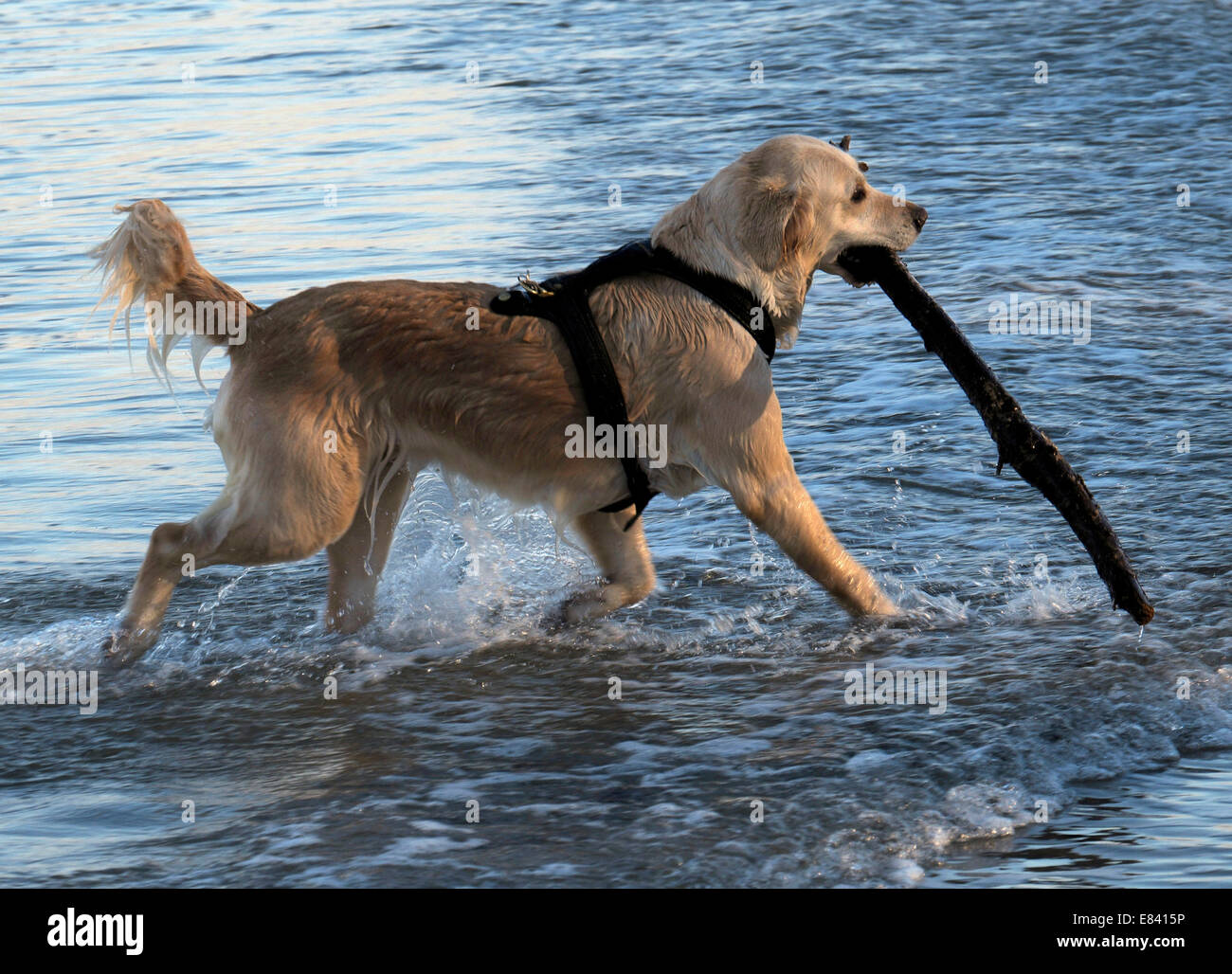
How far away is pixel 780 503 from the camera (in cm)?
582

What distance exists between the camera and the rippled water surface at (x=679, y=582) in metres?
4.64

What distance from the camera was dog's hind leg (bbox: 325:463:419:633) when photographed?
6.09m

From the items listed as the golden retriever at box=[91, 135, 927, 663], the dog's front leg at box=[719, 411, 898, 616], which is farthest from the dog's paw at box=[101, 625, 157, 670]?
the dog's front leg at box=[719, 411, 898, 616]

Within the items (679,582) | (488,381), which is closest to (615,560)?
(679,582)

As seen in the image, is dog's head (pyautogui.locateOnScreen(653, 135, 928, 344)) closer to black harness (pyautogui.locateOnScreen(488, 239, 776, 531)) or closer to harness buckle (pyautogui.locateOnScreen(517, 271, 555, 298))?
black harness (pyautogui.locateOnScreen(488, 239, 776, 531))

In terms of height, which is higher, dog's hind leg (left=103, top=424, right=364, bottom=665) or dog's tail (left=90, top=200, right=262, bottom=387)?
dog's tail (left=90, top=200, right=262, bottom=387)

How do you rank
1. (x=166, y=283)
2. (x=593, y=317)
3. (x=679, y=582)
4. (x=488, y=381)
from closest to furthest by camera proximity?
(x=166, y=283), (x=488, y=381), (x=593, y=317), (x=679, y=582)

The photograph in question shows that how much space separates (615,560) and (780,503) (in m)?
0.76

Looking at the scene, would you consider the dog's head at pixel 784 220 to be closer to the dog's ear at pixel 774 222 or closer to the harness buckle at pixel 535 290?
the dog's ear at pixel 774 222

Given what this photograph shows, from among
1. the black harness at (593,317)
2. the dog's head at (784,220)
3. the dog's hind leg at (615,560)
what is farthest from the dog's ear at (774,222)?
the dog's hind leg at (615,560)

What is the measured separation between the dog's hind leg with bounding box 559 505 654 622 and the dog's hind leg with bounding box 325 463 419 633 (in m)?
0.68

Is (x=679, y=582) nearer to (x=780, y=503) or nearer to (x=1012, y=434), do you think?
(x=780, y=503)

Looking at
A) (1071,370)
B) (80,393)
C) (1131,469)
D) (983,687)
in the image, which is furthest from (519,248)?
(983,687)
